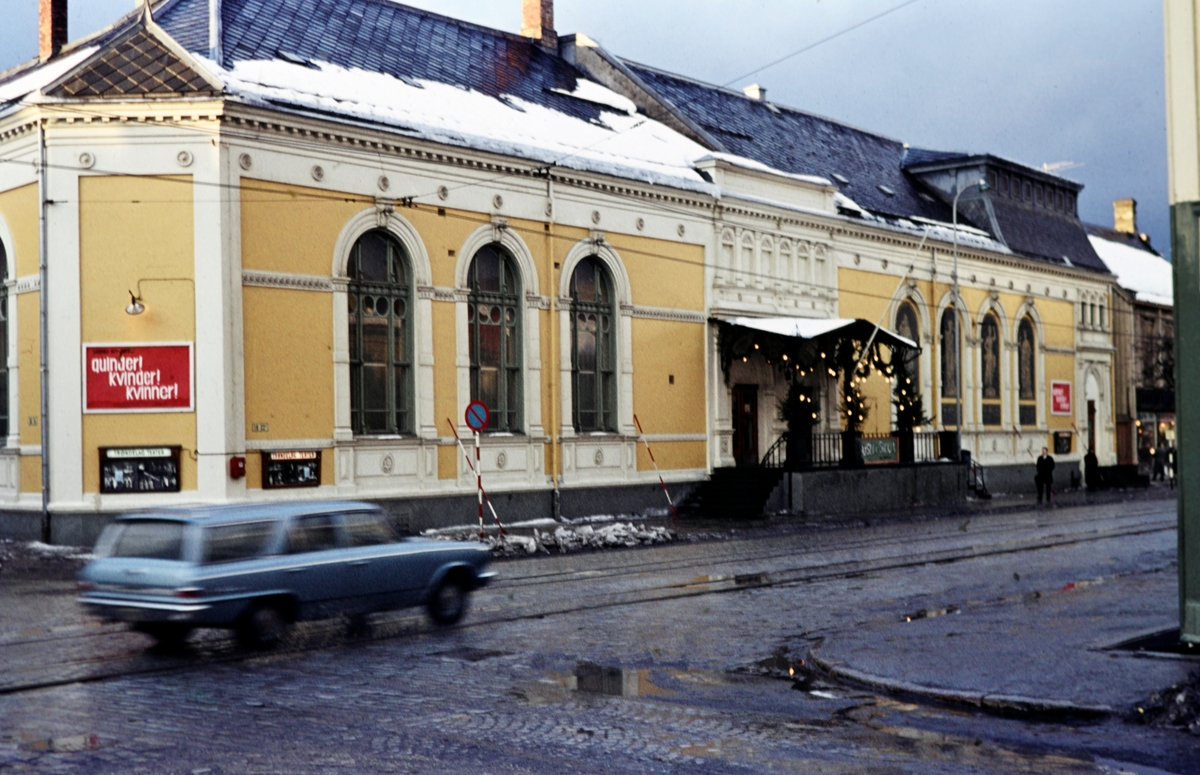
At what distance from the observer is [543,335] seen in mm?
32219

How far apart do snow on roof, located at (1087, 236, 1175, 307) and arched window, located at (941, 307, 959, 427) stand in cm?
1795

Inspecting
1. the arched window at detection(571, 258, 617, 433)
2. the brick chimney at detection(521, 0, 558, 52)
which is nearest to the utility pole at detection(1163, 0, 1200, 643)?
the arched window at detection(571, 258, 617, 433)

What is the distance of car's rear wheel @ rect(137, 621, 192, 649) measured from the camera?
12.5m

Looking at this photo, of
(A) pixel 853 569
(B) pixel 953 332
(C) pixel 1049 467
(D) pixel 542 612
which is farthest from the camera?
(B) pixel 953 332

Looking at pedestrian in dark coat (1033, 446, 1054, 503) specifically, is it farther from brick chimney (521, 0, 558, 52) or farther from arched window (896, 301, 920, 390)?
brick chimney (521, 0, 558, 52)

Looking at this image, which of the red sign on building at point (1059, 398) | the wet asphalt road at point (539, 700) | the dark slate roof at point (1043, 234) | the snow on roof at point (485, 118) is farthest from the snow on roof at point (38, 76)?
the red sign on building at point (1059, 398)

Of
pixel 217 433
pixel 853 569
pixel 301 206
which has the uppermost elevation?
pixel 301 206

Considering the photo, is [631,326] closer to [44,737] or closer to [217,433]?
[217,433]

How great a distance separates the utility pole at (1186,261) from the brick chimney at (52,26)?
97.2ft

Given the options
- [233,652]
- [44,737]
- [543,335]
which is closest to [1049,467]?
[543,335]

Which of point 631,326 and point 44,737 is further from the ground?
point 631,326

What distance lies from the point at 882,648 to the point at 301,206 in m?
18.2

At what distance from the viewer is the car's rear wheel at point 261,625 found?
42.1ft

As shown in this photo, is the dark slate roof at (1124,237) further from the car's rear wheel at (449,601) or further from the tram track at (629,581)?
the car's rear wheel at (449,601)
